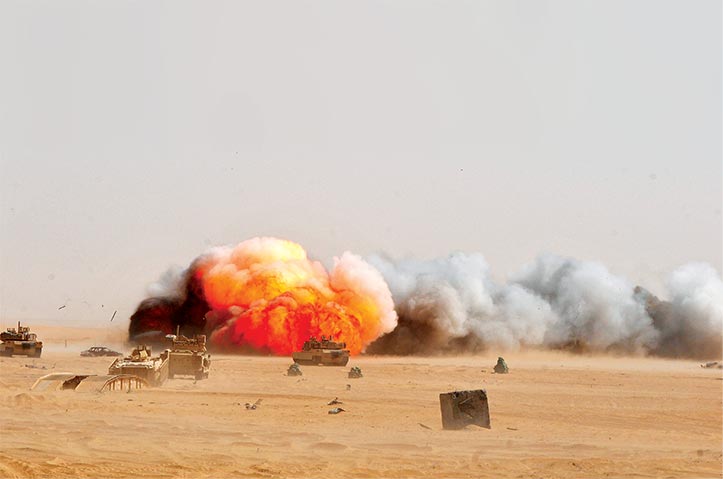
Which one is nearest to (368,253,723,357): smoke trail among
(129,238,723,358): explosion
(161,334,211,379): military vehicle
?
(129,238,723,358): explosion

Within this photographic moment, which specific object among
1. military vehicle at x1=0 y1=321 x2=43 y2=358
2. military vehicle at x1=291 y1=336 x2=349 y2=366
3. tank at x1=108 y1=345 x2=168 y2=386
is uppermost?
military vehicle at x1=0 y1=321 x2=43 y2=358

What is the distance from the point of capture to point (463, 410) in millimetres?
20438

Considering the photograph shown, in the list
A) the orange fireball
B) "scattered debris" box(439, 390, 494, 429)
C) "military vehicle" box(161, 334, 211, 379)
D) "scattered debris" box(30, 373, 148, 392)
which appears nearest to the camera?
"scattered debris" box(439, 390, 494, 429)

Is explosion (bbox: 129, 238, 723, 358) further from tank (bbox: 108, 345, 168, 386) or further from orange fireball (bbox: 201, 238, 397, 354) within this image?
tank (bbox: 108, 345, 168, 386)

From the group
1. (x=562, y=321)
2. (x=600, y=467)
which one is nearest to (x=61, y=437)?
(x=600, y=467)

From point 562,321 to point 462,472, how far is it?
61613 mm

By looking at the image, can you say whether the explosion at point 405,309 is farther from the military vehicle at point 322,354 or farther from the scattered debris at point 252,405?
the scattered debris at point 252,405

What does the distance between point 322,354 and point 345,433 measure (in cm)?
3082

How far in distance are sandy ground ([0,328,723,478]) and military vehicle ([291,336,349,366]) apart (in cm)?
1466

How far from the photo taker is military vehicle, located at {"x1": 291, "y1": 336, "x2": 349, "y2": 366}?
49812mm

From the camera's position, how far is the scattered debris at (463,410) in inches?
799

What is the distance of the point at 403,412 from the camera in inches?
957

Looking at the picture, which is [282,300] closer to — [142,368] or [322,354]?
[322,354]

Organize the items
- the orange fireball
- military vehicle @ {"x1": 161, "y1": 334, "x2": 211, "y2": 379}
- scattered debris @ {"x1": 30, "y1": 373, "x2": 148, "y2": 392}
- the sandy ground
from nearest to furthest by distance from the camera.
Answer: 1. the sandy ground
2. scattered debris @ {"x1": 30, "y1": 373, "x2": 148, "y2": 392}
3. military vehicle @ {"x1": 161, "y1": 334, "x2": 211, "y2": 379}
4. the orange fireball
